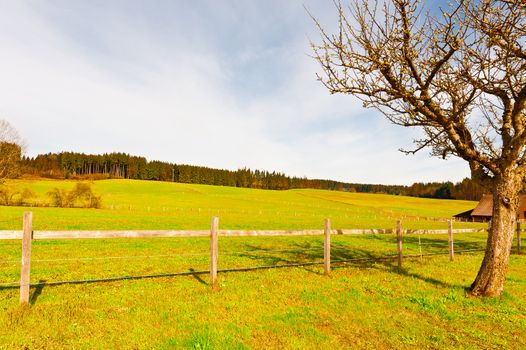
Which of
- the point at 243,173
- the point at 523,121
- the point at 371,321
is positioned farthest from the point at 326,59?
the point at 243,173

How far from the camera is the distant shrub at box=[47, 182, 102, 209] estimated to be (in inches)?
2127

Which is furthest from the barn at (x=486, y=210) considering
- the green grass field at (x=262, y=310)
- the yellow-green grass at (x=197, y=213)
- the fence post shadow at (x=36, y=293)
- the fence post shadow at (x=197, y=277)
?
the fence post shadow at (x=36, y=293)

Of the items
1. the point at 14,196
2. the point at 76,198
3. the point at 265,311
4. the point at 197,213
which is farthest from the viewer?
the point at 14,196

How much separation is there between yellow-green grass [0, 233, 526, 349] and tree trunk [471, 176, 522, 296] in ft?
1.48

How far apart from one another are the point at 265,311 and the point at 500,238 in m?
6.42

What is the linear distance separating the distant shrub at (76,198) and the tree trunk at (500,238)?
5665cm

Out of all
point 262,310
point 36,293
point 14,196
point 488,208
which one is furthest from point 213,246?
point 488,208

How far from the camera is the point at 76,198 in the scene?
54438 millimetres

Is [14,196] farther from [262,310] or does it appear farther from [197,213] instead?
[262,310]

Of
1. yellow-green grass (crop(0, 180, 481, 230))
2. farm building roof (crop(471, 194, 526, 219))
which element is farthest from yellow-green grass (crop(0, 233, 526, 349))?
farm building roof (crop(471, 194, 526, 219))

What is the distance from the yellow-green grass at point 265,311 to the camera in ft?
18.6

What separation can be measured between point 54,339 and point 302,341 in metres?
4.09

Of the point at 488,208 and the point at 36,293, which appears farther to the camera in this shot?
the point at 488,208

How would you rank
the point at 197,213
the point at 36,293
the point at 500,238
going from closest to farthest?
the point at 36,293 < the point at 500,238 < the point at 197,213
